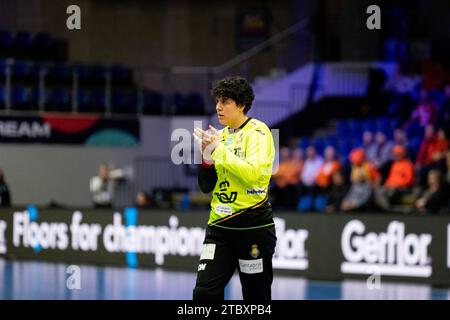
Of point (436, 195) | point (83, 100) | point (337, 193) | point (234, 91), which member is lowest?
point (337, 193)

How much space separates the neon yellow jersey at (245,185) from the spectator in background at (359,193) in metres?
9.70

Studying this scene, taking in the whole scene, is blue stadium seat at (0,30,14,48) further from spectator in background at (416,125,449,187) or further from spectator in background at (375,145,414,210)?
spectator in background at (375,145,414,210)

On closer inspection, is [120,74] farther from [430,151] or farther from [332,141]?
[430,151]

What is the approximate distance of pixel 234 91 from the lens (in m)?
6.78

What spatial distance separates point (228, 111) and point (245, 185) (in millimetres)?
538

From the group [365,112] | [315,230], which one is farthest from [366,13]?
[315,230]

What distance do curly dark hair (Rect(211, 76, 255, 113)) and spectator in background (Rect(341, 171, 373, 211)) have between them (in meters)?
9.79

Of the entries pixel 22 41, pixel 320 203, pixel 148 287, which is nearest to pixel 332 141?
pixel 320 203

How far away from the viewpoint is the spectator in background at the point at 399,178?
17.3 metres

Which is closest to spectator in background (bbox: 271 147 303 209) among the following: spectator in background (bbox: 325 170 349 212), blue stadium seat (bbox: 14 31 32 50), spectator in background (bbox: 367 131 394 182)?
spectator in background (bbox: 367 131 394 182)

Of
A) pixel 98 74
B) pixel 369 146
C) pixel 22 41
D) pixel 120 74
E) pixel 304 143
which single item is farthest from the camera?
pixel 22 41

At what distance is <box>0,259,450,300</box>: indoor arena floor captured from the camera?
40.4 ft
